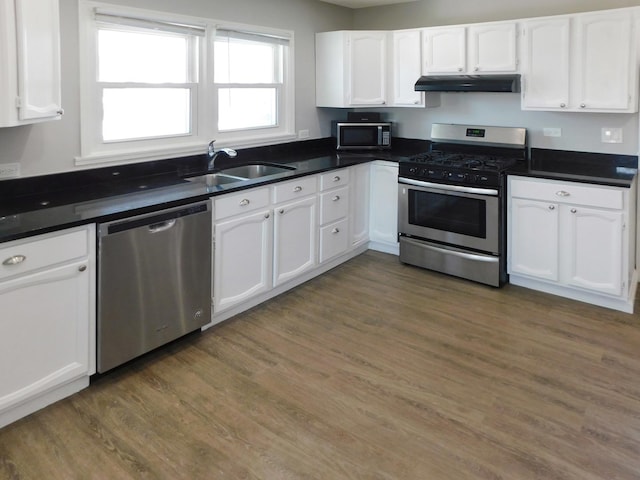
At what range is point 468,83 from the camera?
4102 millimetres

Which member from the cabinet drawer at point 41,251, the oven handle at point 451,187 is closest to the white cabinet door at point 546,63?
the oven handle at point 451,187

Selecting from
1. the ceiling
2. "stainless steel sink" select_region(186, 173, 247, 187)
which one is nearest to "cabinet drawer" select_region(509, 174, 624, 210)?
"stainless steel sink" select_region(186, 173, 247, 187)

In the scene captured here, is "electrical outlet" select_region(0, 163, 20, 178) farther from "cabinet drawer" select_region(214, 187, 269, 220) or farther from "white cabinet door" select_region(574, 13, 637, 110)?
"white cabinet door" select_region(574, 13, 637, 110)

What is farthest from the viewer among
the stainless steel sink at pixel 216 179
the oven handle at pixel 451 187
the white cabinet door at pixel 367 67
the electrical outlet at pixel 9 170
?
the white cabinet door at pixel 367 67

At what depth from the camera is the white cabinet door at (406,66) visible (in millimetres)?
4543

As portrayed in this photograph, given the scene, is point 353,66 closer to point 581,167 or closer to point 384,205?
point 384,205

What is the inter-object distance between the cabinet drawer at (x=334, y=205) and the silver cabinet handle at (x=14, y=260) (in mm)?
2329

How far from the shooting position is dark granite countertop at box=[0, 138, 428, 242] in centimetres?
243

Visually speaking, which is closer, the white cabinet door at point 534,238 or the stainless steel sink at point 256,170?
the white cabinet door at point 534,238

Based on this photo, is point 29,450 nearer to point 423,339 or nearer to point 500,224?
point 423,339

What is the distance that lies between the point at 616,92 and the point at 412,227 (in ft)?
5.81

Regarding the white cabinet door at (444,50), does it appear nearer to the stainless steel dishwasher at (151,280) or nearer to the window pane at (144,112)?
the window pane at (144,112)

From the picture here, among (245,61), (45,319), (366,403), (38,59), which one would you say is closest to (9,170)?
(38,59)

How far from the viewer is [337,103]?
15.9 feet
